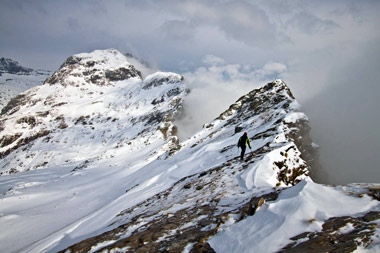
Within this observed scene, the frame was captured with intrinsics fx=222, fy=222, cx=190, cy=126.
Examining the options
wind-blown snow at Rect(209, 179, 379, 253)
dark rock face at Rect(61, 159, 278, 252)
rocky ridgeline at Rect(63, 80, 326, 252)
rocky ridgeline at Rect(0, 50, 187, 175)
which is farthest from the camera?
rocky ridgeline at Rect(0, 50, 187, 175)

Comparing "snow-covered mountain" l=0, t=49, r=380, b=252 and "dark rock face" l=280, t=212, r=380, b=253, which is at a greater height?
"snow-covered mountain" l=0, t=49, r=380, b=252

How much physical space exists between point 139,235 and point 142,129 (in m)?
129

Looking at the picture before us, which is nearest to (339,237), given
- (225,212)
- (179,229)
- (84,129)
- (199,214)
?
(225,212)

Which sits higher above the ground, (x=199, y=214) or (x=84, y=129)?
(x=84, y=129)

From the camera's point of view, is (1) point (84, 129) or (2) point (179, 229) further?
(1) point (84, 129)

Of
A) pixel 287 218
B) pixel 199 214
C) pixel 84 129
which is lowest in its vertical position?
pixel 287 218

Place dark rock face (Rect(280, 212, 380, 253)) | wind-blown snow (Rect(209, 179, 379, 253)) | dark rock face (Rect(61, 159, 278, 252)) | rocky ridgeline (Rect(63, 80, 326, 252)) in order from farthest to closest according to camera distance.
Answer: rocky ridgeline (Rect(63, 80, 326, 252)) < dark rock face (Rect(61, 159, 278, 252)) < wind-blown snow (Rect(209, 179, 379, 253)) < dark rock face (Rect(280, 212, 380, 253))

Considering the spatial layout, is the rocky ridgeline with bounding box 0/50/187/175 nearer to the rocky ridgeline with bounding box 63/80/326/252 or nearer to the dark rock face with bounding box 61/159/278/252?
the rocky ridgeline with bounding box 63/80/326/252

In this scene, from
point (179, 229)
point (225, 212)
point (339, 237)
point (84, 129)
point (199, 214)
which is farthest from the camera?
point (84, 129)

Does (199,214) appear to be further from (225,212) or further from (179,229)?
(179,229)

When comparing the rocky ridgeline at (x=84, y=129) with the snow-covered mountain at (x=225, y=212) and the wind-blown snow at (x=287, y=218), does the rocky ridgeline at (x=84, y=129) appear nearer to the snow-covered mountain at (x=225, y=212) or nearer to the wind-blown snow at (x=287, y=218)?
the snow-covered mountain at (x=225, y=212)

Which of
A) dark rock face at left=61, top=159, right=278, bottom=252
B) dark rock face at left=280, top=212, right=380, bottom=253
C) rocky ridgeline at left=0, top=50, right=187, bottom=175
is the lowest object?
dark rock face at left=280, top=212, right=380, bottom=253

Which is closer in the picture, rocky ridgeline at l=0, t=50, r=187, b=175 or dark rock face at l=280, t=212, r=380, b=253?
dark rock face at l=280, t=212, r=380, b=253

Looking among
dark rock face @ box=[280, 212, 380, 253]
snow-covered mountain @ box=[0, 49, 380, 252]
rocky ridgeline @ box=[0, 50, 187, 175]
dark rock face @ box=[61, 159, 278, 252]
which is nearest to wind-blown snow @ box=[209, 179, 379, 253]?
snow-covered mountain @ box=[0, 49, 380, 252]
